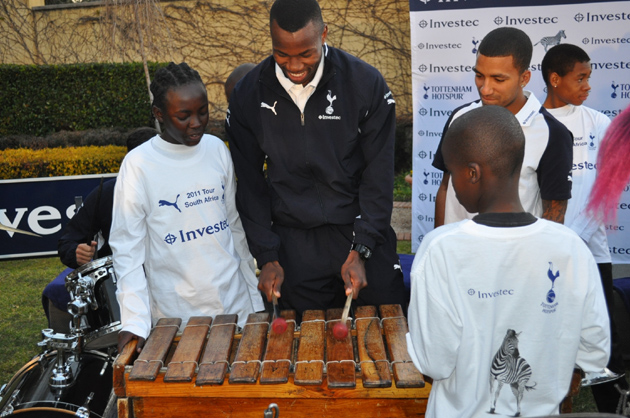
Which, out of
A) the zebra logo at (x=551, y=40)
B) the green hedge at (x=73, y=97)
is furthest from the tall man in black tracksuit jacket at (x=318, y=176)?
the green hedge at (x=73, y=97)

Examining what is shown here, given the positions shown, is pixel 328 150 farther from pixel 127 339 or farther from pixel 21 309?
pixel 21 309

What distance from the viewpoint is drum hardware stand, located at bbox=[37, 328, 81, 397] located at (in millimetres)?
3133

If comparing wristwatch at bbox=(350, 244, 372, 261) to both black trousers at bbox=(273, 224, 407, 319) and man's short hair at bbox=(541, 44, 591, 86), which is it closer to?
black trousers at bbox=(273, 224, 407, 319)

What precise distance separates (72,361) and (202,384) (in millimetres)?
1095

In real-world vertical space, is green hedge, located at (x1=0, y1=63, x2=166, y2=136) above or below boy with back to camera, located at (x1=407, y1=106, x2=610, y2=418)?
above

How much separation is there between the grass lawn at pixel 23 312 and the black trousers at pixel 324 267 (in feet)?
5.56

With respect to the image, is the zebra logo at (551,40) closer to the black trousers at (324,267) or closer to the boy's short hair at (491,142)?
the black trousers at (324,267)

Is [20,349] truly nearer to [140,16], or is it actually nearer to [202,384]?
[202,384]

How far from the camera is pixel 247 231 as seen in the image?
10.7 feet

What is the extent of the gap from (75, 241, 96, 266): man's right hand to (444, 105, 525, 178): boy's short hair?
2.38 m

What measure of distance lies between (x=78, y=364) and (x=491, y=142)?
2303mm

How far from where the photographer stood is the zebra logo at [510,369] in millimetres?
2055

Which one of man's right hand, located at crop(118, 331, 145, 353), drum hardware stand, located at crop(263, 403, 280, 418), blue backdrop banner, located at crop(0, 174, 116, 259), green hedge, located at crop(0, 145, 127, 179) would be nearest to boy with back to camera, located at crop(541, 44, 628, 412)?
drum hardware stand, located at crop(263, 403, 280, 418)

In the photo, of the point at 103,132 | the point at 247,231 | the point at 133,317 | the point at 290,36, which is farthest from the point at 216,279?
the point at 103,132
